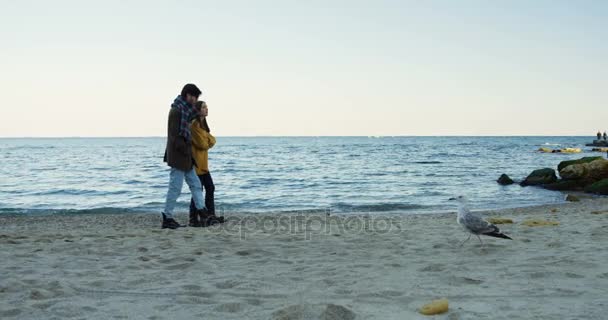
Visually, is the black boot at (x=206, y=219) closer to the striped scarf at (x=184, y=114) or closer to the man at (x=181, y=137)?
the man at (x=181, y=137)

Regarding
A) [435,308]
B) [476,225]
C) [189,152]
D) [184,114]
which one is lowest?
[435,308]

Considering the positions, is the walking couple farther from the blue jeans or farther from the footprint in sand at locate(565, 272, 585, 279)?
the footprint in sand at locate(565, 272, 585, 279)

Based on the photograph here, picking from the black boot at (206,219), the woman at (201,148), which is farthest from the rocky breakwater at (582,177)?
the woman at (201,148)

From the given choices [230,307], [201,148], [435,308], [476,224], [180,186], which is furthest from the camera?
[201,148]

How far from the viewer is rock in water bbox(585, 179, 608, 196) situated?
1357 cm

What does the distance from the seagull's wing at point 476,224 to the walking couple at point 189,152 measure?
148 inches

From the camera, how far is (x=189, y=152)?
22.3 ft

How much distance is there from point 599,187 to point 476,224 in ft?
35.5

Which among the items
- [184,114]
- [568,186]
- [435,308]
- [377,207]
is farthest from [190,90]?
[568,186]

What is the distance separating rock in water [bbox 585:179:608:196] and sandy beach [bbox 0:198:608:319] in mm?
8102

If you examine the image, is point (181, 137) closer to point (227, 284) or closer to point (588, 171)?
point (227, 284)

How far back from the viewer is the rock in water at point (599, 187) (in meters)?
13.6

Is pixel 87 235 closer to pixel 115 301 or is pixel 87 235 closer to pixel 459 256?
pixel 115 301

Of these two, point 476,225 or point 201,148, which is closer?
point 476,225
